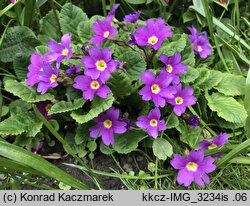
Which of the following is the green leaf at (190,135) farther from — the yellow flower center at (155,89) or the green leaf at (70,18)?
the green leaf at (70,18)

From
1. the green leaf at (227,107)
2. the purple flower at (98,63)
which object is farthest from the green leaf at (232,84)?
the purple flower at (98,63)

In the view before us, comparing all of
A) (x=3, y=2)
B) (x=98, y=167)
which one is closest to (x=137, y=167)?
(x=98, y=167)

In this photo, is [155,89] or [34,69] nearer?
[155,89]

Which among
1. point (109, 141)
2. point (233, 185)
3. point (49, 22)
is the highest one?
point (49, 22)

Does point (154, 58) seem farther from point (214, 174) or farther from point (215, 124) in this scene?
point (214, 174)

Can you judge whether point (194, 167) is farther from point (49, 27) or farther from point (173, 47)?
point (49, 27)

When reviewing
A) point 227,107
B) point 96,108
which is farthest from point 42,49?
point 227,107
